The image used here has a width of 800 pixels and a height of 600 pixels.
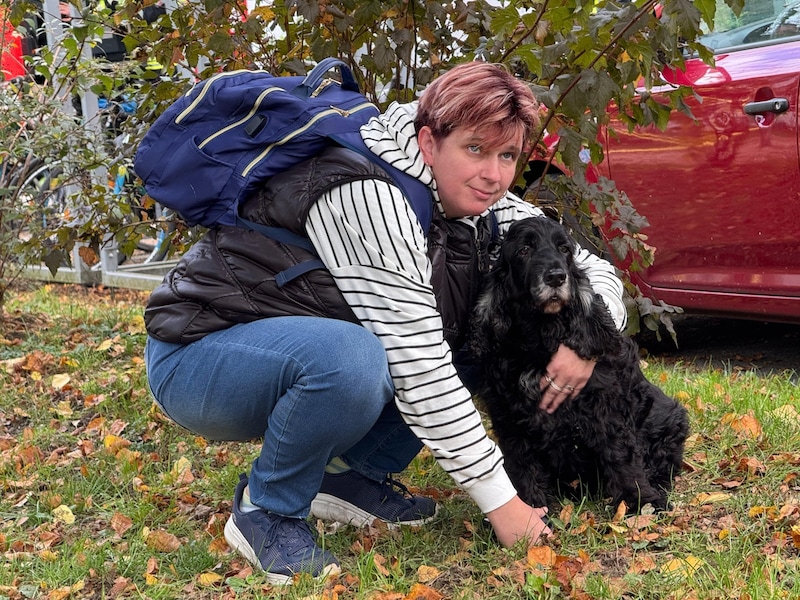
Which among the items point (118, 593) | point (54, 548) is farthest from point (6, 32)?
point (118, 593)

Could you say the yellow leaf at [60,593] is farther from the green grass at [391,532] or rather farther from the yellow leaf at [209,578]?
the yellow leaf at [209,578]

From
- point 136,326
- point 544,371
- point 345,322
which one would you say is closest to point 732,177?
point 544,371

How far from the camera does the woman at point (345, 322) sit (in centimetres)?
243

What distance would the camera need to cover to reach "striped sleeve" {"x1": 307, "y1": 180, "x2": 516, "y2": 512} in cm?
241

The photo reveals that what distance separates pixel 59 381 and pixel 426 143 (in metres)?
2.94

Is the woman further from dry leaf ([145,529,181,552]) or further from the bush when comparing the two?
the bush

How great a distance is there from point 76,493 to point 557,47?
2.26m

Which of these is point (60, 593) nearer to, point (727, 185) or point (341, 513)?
point (341, 513)

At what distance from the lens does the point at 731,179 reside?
4.22 m

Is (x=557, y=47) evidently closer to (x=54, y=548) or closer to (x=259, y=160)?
(x=259, y=160)

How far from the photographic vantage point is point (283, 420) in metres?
2.54

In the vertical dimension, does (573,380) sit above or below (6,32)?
below

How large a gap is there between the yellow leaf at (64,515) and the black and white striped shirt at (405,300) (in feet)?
4.47

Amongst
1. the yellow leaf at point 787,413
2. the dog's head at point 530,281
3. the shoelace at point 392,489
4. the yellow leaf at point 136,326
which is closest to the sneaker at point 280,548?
the shoelace at point 392,489
